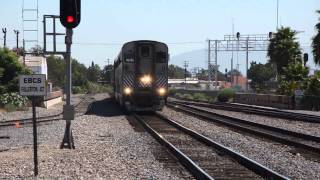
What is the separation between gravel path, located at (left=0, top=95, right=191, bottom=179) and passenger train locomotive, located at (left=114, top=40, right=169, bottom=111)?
11.1 m

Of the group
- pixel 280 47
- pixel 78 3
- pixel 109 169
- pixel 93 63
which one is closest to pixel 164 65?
pixel 78 3

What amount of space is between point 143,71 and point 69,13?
19656 mm

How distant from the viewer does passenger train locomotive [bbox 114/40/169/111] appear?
112ft

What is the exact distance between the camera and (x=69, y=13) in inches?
577

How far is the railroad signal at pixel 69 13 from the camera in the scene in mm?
14578

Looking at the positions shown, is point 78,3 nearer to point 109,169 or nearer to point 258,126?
point 109,169

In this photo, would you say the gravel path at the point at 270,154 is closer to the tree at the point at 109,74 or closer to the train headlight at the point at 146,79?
the train headlight at the point at 146,79

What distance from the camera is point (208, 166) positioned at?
13.1 metres

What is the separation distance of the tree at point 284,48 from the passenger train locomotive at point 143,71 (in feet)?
123

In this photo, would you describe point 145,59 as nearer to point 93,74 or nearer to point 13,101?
point 13,101

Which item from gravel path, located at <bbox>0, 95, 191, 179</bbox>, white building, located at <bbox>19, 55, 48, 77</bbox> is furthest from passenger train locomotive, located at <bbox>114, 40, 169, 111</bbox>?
white building, located at <bbox>19, 55, 48, 77</bbox>

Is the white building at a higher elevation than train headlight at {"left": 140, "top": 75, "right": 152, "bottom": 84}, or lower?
higher

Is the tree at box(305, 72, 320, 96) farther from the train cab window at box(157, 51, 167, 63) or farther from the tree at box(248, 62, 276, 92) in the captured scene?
the tree at box(248, 62, 276, 92)

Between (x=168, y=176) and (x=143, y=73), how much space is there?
2275 centimetres
